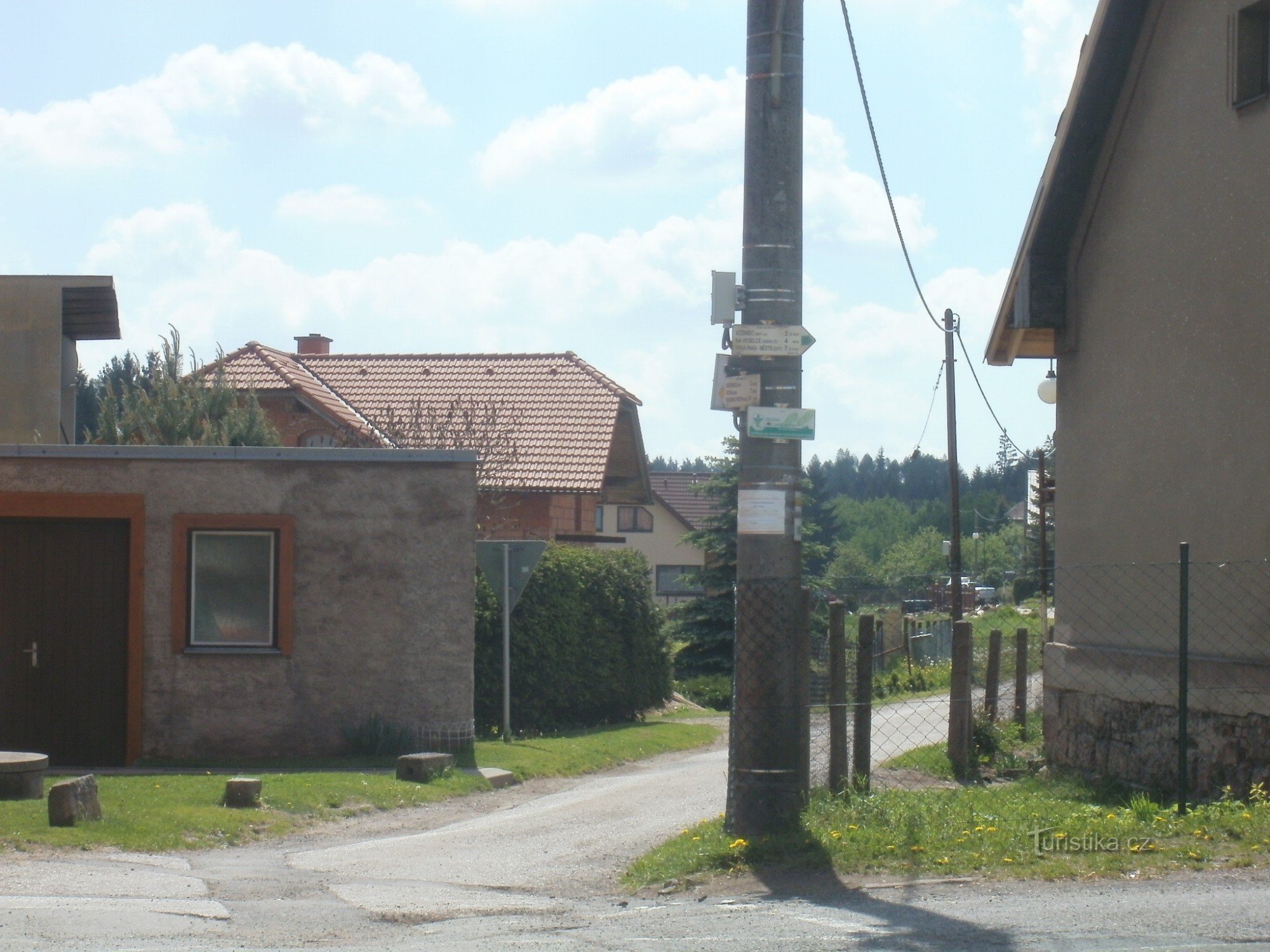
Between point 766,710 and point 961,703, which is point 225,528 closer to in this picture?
point 961,703

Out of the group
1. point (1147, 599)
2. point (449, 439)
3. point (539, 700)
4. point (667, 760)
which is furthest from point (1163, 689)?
point (449, 439)

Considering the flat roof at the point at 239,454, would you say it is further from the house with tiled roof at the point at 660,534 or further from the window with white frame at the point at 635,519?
the window with white frame at the point at 635,519

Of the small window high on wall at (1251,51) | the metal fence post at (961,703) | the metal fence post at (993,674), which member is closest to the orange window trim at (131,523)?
the metal fence post at (961,703)

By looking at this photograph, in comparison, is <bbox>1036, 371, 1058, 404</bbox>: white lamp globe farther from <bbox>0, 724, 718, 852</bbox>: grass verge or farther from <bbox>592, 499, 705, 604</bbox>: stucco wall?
<bbox>592, 499, 705, 604</bbox>: stucco wall

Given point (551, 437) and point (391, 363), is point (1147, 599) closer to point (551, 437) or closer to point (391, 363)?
point (551, 437)

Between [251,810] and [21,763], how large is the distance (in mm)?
1632

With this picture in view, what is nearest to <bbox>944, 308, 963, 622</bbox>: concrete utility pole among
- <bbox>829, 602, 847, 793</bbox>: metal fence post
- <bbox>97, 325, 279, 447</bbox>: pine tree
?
<bbox>97, 325, 279, 447</bbox>: pine tree

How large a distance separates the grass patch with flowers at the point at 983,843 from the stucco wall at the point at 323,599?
613 cm

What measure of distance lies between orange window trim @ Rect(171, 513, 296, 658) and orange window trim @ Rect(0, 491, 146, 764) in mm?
307

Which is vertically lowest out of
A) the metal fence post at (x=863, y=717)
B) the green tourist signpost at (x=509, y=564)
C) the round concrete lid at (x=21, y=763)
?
the round concrete lid at (x=21, y=763)

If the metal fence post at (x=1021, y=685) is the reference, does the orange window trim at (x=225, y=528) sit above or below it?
above

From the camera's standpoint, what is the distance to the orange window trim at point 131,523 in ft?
45.9

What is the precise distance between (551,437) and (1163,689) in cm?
2117

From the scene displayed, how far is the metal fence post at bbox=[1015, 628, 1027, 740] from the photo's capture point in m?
15.6
